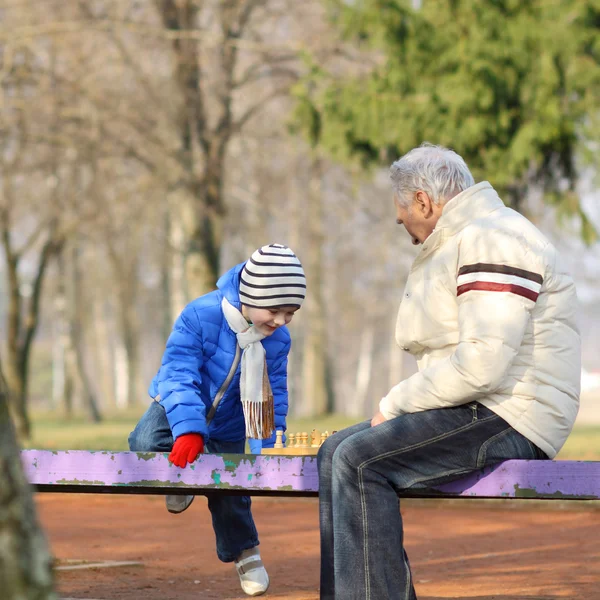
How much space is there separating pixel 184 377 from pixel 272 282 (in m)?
0.50

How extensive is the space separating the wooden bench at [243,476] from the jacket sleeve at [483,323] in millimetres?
305

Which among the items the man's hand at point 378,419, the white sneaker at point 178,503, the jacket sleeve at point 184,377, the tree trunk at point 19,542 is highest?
the tree trunk at point 19,542

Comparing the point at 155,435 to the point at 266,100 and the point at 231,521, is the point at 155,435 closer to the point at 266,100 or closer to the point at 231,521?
the point at 231,521

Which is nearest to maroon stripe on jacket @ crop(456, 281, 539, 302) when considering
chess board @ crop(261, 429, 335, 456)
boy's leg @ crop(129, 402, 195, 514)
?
chess board @ crop(261, 429, 335, 456)

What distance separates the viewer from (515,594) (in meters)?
5.67

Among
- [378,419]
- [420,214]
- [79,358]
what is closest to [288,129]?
[420,214]

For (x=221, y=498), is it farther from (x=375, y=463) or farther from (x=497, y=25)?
(x=497, y=25)

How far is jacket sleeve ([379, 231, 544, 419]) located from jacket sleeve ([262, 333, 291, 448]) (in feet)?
4.50

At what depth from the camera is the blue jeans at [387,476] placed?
12.3 feet

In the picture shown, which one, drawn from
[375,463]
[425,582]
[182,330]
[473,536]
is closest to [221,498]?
[182,330]

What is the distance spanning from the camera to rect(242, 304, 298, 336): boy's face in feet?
15.9

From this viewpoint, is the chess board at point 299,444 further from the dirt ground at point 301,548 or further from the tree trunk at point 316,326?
the tree trunk at point 316,326

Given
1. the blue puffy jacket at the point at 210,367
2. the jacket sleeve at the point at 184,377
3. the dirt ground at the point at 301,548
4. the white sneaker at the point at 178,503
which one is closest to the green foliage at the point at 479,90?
the dirt ground at the point at 301,548

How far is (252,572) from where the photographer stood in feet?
18.1
